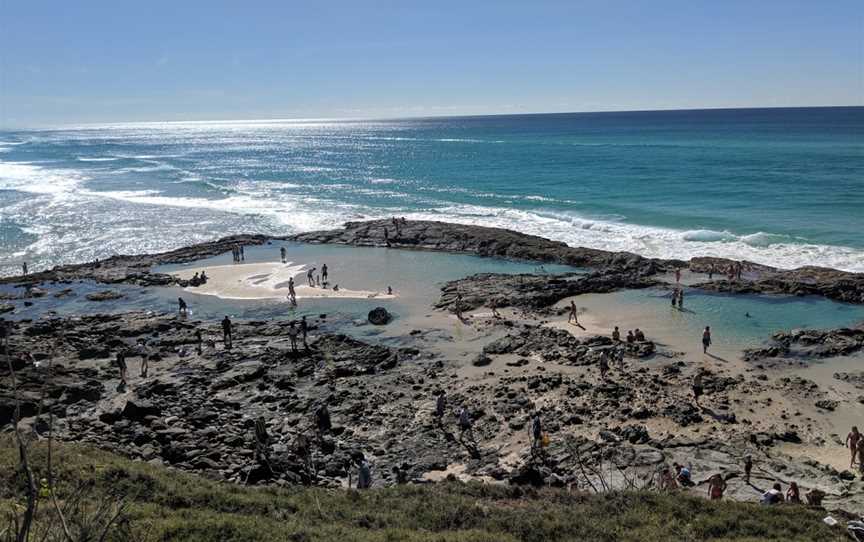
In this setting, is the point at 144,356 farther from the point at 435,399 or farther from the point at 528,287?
the point at 528,287

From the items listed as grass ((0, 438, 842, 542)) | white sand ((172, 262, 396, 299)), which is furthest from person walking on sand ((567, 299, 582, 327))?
grass ((0, 438, 842, 542))

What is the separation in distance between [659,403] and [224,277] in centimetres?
2508

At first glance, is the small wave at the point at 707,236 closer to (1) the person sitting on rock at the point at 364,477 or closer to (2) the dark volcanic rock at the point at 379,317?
(2) the dark volcanic rock at the point at 379,317

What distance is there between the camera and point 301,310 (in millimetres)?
29172

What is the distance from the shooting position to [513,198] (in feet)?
193

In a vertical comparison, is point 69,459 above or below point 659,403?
above

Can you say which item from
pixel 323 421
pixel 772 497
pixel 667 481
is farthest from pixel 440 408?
pixel 772 497

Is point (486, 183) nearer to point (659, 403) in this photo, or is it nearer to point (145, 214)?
point (145, 214)

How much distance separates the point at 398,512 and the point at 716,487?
6.53 meters

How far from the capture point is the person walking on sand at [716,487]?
12.9 metres

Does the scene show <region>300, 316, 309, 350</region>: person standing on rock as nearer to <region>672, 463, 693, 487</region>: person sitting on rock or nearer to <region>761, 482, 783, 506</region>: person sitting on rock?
<region>672, 463, 693, 487</region>: person sitting on rock

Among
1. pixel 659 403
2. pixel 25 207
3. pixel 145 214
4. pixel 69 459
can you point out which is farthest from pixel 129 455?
pixel 25 207

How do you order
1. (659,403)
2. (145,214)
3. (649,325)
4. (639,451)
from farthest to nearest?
(145,214)
(649,325)
(659,403)
(639,451)

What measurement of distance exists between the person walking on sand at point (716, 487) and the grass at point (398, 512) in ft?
3.19
